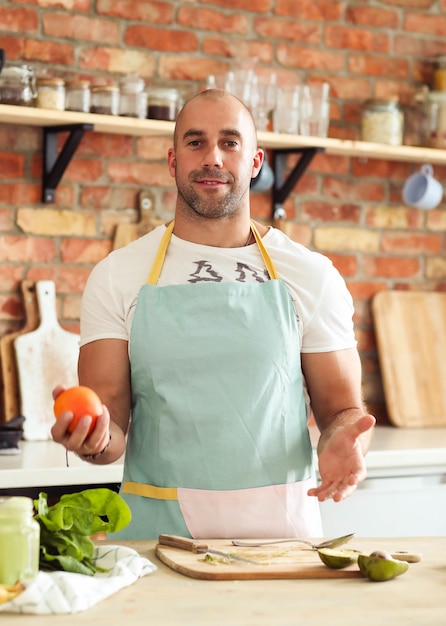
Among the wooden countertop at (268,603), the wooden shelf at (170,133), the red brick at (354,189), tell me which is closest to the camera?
the wooden countertop at (268,603)

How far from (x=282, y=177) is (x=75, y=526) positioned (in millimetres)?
2011

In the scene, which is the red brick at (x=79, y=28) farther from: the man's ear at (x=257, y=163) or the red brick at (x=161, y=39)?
the man's ear at (x=257, y=163)

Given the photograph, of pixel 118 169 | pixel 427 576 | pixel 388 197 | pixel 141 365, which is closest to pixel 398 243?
pixel 388 197

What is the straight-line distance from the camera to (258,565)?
5.40 ft

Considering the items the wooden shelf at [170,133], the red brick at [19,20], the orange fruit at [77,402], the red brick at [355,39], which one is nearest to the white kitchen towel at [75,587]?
the orange fruit at [77,402]

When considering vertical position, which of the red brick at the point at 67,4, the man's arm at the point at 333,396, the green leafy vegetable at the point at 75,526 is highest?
the red brick at the point at 67,4

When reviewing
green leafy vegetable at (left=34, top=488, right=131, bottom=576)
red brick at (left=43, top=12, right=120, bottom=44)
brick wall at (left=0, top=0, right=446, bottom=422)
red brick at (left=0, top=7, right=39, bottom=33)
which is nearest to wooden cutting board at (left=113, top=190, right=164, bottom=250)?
brick wall at (left=0, top=0, right=446, bottom=422)

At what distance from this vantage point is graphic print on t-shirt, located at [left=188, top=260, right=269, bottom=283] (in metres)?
2.13

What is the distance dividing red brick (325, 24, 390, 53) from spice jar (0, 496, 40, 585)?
8.03ft

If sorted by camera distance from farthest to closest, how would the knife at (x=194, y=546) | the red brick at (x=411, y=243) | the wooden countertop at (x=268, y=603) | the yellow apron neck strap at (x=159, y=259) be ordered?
1. the red brick at (x=411, y=243)
2. the yellow apron neck strap at (x=159, y=259)
3. the knife at (x=194, y=546)
4. the wooden countertop at (x=268, y=603)

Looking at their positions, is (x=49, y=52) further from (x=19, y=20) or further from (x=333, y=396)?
(x=333, y=396)

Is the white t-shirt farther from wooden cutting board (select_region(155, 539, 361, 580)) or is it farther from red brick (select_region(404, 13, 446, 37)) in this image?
red brick (select_region(404, 13, 446, 37))

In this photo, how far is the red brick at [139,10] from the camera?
126 inches

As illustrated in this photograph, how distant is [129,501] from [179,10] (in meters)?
1.81
